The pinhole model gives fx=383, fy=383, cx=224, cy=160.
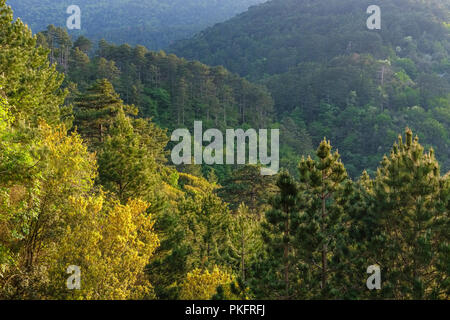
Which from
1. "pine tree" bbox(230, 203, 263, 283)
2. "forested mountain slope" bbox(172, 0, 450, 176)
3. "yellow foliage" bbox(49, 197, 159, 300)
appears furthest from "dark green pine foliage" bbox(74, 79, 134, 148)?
"forested mountain slope" bbox(172, 0, 450, 176)

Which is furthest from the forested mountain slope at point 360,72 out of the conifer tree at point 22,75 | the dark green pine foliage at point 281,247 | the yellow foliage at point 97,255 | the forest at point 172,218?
the yellow foliage at point 97,255

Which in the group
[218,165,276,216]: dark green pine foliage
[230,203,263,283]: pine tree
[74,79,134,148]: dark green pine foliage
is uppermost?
[74,79,134,148]: dark green pine foliage

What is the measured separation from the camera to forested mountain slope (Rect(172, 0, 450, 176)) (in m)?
108

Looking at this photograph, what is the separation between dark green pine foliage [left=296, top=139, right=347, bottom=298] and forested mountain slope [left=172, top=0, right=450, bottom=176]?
84.8 metres

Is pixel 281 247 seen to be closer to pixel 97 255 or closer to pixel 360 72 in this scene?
pixel 97 255

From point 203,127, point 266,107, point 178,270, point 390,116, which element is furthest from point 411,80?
point 178,270

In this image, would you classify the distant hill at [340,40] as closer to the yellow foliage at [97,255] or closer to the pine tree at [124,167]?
the pine tree at [124,167]

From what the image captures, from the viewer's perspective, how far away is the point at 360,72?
127812 millimetres

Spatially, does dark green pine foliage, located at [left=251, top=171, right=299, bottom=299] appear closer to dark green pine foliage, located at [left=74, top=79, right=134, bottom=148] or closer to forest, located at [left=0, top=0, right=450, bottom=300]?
forest, located at [left=0, top=0, right=450, bottom=300]

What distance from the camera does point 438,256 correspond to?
12922 mm

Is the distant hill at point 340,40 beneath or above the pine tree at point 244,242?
above

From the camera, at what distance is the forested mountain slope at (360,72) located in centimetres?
10825

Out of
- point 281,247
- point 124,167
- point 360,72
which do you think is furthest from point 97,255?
point 360,72

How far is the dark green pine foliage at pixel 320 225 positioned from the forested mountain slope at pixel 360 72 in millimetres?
84825
